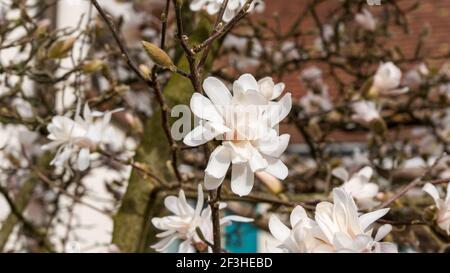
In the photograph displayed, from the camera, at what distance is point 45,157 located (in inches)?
88.0

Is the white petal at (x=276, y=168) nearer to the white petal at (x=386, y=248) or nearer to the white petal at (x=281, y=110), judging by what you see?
the white petal at (x=281, y=110)

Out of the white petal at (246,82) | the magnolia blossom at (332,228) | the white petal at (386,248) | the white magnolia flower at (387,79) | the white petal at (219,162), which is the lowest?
the white petal at (386,248)

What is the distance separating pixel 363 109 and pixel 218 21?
1.05 meters

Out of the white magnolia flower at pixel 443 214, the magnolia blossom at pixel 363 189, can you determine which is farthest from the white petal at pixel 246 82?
the magnolia blossom at pixel 363 189

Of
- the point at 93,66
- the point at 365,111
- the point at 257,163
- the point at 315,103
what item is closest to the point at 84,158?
the point at 93,66

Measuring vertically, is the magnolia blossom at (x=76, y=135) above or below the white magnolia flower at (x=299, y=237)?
above

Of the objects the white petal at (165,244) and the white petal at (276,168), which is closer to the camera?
the white petal at (276,168)

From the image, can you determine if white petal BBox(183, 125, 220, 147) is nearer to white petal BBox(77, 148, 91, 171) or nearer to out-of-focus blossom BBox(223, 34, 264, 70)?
white petal BBox(77, 148, 91, 171)

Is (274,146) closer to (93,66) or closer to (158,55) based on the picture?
(158,55)

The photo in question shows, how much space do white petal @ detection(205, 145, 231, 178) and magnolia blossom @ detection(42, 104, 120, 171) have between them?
467 millimetres

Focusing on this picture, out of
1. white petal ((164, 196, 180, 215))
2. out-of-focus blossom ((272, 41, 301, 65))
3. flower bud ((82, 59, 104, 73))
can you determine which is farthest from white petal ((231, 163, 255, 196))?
out-of-focus blossom ((272, 41, 301, 65))

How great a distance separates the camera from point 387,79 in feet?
6.14

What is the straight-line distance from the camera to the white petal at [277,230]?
91 cm

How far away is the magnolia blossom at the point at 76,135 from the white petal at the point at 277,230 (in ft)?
1.69
